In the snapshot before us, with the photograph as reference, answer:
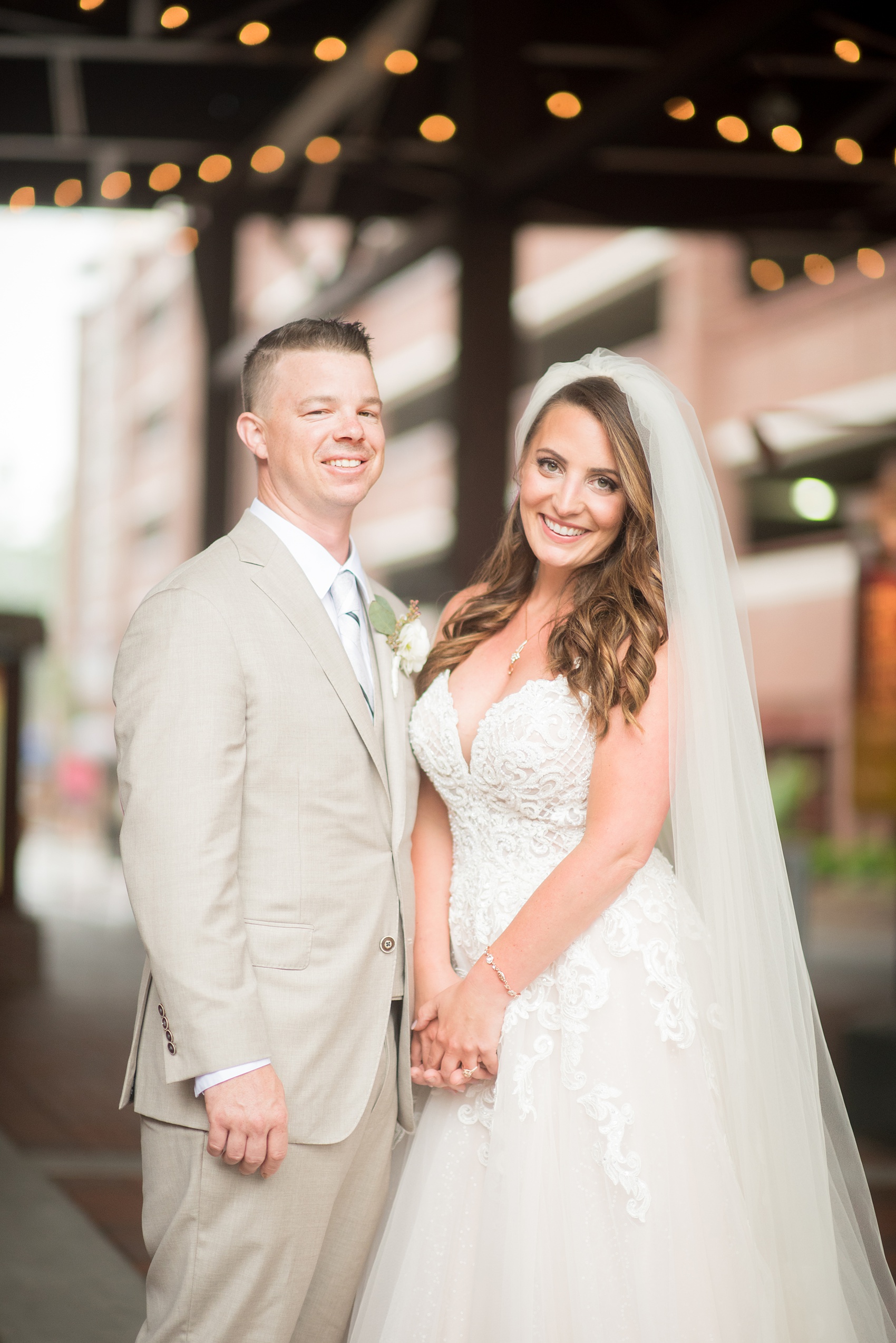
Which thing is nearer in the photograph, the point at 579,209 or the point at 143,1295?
the point at 143,1295

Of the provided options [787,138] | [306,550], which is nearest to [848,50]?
[787,138]

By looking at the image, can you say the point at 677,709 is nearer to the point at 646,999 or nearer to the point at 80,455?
the point at 646,999

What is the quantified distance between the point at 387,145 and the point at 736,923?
21.7 feet

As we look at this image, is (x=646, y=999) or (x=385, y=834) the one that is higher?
(x=385, y=834)

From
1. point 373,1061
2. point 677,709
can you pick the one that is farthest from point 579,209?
point 373,1061

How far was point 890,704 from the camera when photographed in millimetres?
8289

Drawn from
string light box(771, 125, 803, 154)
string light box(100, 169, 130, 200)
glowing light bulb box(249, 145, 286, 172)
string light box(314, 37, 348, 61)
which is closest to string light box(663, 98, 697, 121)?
string light box(771, 125, 803, 154)

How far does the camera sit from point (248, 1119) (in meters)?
1.94

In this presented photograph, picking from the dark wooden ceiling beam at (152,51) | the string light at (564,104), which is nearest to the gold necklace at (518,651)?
the dark wooden ceiling beam at (152,51)

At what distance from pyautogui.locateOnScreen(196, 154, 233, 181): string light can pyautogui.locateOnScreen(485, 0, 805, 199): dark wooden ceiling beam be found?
7.32ft

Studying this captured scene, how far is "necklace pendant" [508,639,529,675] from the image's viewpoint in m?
2.56

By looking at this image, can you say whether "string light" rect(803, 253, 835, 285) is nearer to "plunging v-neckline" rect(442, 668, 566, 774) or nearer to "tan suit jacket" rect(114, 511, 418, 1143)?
"plunging v-neckline" rect(442, 668, 566, 774)

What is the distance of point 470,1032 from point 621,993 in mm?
290

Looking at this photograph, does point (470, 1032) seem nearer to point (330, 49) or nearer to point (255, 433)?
point (255, 433)
